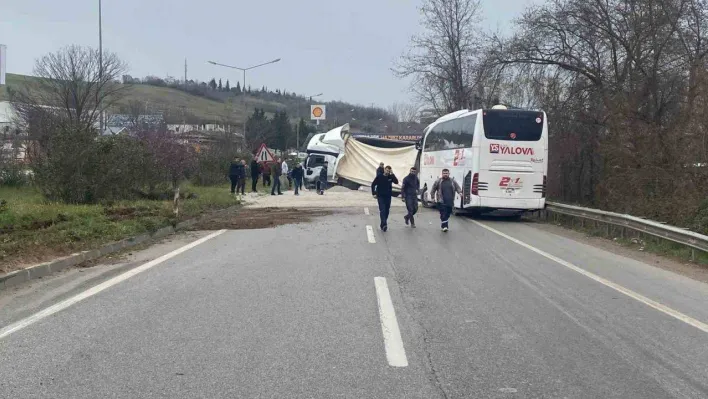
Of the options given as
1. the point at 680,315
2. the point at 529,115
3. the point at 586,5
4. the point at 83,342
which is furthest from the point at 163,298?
the point at 586,5

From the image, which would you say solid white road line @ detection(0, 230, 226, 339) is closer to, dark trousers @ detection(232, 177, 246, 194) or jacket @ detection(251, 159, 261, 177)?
dark trousers @ detection(232, 177, 246, 194)

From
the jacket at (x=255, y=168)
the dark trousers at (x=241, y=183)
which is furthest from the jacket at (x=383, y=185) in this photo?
the jacket at (x=255, y=168)

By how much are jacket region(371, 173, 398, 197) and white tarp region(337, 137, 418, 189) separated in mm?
17040

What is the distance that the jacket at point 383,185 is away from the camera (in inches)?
698

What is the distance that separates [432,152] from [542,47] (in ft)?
19.5

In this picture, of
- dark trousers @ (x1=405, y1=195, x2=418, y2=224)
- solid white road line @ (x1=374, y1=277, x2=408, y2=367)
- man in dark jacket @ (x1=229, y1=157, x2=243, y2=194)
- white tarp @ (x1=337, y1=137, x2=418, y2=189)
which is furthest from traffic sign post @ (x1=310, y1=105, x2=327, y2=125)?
solid white road line @ (x1=374, y1=277, x2=408, y2=367)

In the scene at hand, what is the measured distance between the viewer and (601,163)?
2405 cm

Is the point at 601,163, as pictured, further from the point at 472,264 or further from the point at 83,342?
the point at 83,342

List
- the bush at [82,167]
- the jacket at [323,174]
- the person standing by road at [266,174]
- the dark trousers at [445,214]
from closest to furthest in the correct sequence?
the dark trousers at [445,214], the bush at [82,167], the jacket at [323,174], the person standing by road at [266,174]

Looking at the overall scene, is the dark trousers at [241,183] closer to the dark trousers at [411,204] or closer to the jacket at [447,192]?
the dark trousers at [411,204]

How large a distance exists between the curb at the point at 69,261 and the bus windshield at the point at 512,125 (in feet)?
33.6

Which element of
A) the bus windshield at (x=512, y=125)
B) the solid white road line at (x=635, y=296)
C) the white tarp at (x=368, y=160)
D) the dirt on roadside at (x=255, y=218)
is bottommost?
the dirt on roadside at (x=255, y=218)

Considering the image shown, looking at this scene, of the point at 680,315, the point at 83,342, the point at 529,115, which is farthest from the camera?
the point at 529,115

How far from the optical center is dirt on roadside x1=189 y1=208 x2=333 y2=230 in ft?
62.4
